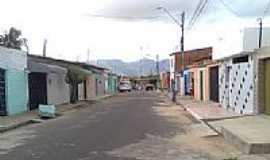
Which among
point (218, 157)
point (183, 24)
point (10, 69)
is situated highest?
point (183, 24)

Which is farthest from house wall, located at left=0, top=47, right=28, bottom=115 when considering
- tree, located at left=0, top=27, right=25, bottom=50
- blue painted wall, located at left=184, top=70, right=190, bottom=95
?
tree, located at left=0, top=27, right=25, bottom=50

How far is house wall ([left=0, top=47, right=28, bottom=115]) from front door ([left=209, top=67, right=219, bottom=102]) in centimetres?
1308

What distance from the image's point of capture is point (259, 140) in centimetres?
1360

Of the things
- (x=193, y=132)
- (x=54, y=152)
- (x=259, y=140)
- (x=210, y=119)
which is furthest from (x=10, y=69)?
(x=259, y=140)

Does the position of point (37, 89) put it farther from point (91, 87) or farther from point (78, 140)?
point (91, 87)

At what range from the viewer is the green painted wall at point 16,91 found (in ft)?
93.9

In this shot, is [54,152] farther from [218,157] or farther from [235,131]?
[235,131]

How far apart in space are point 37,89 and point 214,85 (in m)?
12.3

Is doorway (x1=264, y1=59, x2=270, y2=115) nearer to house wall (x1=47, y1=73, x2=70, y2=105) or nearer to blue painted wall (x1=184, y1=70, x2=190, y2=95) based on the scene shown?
house wall (x1=47, y1=73, x2=70, y2=105)

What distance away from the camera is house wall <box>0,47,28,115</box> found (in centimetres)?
2841

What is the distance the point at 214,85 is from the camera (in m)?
Answer: 38.5

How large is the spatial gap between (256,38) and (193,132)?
34.3ft

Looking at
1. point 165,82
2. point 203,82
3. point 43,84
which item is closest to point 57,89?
point 43,84

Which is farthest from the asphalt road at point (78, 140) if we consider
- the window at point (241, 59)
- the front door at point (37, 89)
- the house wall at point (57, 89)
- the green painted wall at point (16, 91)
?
the house wall at point (57, 89)
